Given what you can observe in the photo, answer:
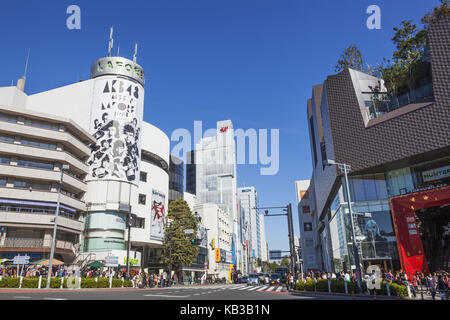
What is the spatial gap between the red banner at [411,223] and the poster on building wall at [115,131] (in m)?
35.7

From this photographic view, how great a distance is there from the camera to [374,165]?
32062 millimetres

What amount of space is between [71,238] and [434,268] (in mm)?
41965

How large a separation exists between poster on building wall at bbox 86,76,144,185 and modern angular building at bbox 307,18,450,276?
95.9 feet

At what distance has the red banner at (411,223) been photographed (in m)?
28.7

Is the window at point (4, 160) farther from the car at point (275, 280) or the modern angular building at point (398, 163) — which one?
the car at point (275, 280)

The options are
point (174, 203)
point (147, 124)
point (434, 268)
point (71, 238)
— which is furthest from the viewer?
point (147, 124)

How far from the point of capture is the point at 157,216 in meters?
54.1

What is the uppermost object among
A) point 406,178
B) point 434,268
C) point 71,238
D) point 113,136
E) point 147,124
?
point 147,124

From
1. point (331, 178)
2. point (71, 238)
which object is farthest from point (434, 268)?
point (71, 238)

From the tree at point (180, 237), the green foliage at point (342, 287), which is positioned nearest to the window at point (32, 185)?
the tree at point (180, 237)

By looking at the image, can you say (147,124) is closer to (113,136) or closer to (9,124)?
(113,136)

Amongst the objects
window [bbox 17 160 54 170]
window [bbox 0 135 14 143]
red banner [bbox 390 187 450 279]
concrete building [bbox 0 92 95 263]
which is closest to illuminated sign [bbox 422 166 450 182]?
red banner [bbox 390 187 450 279]

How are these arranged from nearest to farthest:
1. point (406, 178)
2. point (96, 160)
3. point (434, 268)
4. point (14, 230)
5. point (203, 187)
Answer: point (434, 268)
point (406, 178)
point (14, 230)
point (96, 160)
point (203, 187)

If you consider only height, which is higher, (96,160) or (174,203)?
(96,160)
